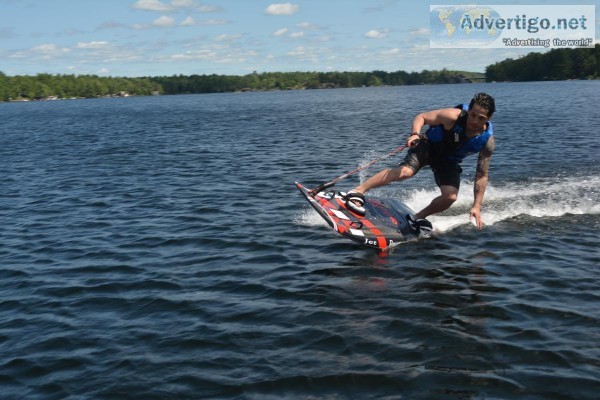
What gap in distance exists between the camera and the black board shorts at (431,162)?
36.4 ft

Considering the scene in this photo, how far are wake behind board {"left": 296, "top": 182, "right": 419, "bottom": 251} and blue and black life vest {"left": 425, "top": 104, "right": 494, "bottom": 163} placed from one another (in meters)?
1.45

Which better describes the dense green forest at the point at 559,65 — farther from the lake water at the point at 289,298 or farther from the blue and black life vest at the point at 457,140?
the blue and black life vest at the point at 457,140

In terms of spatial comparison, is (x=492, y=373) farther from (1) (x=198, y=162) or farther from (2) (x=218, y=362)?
(1) (x=198, y=162)

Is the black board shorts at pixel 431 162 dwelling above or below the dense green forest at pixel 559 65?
below

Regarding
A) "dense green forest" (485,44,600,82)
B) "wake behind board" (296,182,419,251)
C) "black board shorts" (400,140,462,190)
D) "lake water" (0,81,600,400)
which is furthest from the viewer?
"dense green forest" (485,44,600,82)

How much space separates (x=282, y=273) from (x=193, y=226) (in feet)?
12.8

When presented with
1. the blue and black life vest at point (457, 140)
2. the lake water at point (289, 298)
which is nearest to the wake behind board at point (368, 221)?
the lake water at point (289, 298)

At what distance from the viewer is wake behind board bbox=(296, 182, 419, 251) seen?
35.1 ft

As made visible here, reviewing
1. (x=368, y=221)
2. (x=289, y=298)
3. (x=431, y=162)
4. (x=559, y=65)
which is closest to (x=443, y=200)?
(x=431, y=162)

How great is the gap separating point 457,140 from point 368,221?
2.16 metres

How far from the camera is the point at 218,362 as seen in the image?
6.71m

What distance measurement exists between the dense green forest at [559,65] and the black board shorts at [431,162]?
170021 mm

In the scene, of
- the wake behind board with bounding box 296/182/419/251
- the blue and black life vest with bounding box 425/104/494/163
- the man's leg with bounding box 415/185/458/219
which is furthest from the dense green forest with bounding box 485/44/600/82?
the wake behind board with bounding box 296/182/419/251

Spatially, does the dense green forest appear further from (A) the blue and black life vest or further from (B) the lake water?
(A) the blue and black life vest
